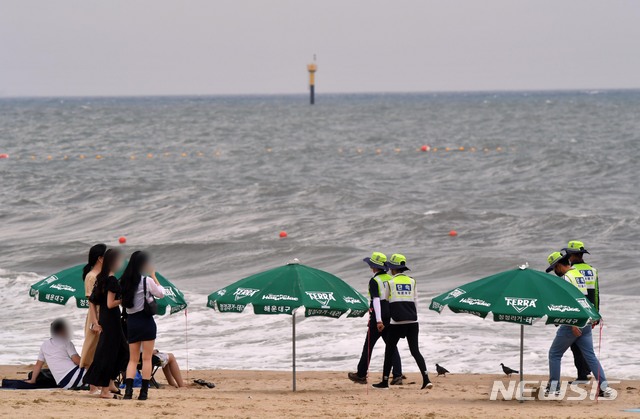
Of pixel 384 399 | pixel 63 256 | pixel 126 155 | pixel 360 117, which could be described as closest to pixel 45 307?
pixel 63 256

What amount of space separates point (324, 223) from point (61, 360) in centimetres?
1903

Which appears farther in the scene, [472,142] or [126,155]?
[472,142]

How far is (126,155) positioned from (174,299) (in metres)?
47.5

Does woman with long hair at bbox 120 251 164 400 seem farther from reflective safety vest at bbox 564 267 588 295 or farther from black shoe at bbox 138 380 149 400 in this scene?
reflective safety vest at bbox 564 267 588 295

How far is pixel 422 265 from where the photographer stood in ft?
74.2

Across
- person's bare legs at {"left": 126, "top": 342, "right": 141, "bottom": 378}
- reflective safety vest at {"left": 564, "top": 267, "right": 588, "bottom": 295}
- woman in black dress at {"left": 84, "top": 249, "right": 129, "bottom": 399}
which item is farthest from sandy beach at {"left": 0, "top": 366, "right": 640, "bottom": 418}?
reflective safety vest at {"left": 564, "top": 267, "right": 588, "bottom": 295}

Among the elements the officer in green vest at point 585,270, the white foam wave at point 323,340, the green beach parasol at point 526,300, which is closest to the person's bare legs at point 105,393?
the green beach parasol at point 526,300

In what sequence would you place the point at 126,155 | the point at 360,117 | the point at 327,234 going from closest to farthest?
the point at 327,234 → the point at 126,155 → the point at 360,117

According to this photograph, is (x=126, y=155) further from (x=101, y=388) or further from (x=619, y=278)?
(x=101, y=388)

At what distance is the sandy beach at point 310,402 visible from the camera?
8.87 meters

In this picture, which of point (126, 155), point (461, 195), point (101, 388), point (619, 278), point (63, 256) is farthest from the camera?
point (126, 155)

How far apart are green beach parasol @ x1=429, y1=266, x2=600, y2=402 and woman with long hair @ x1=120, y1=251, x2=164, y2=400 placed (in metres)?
A: 2.95

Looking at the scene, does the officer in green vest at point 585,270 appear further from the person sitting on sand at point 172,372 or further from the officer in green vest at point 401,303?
the person sitting on sand at point 172,372

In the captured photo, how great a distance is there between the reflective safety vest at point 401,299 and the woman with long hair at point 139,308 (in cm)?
274
